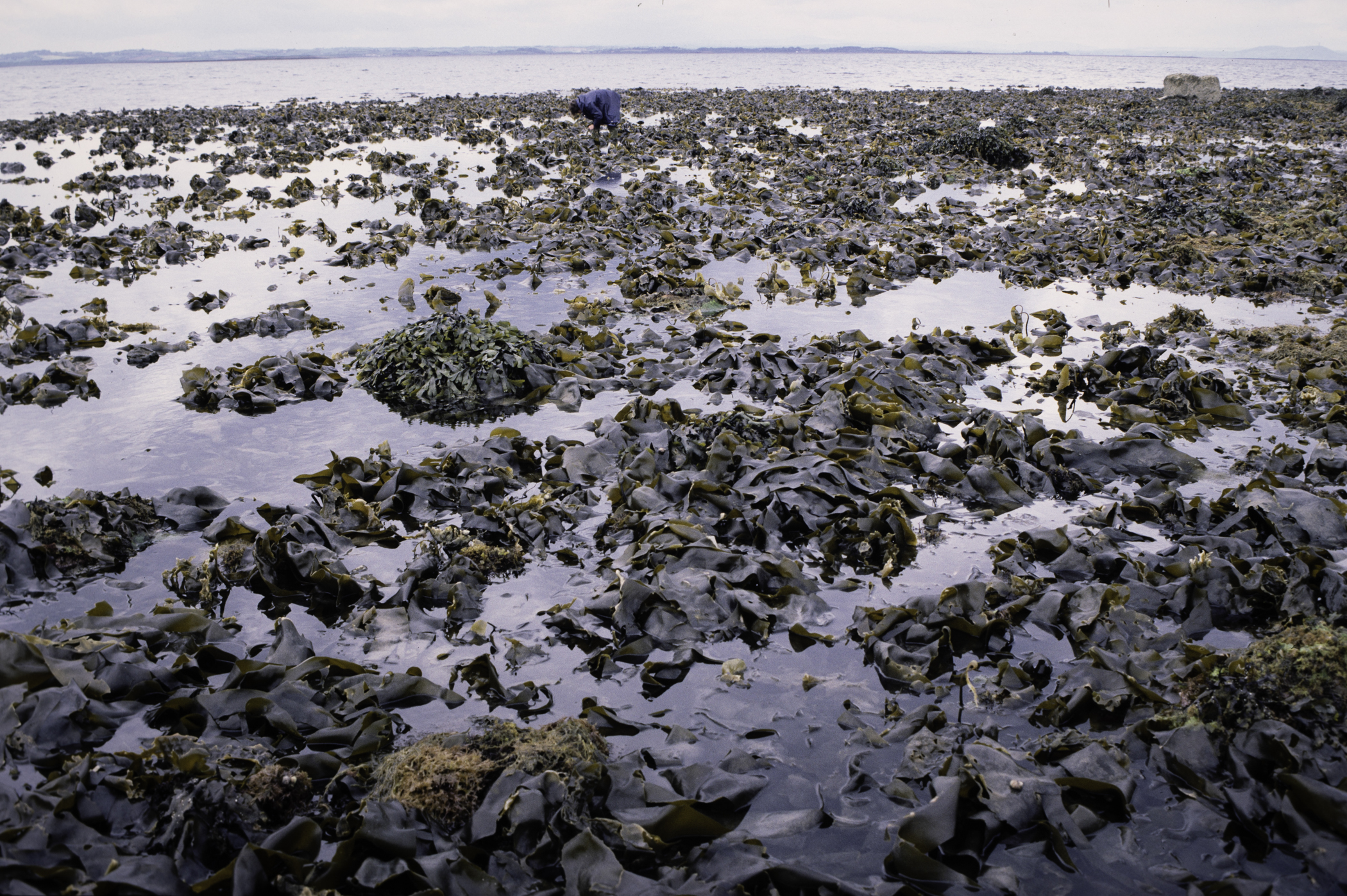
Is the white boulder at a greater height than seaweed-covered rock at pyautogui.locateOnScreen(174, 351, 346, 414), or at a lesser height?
greater

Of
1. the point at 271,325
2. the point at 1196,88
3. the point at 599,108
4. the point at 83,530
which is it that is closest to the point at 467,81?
the point at 599,108

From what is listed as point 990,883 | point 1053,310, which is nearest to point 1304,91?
point 1053,310

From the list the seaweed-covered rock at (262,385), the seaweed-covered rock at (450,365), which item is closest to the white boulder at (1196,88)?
the seaweed-covered rock at (450,365)

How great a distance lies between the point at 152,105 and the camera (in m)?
30.2

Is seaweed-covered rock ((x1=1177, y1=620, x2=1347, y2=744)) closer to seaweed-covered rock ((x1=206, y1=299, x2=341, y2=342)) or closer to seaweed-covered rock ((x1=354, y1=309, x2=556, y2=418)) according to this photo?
seaweed-covered rock ((x1=354, y1=309, x2=556, y2=418))

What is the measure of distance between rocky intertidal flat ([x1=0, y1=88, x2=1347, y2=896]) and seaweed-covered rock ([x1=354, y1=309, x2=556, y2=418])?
4 centimetres

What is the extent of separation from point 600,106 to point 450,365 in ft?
55.8

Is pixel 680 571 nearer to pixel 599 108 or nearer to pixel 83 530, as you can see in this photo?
pixel 83 530

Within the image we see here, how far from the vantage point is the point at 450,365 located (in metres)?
5.83

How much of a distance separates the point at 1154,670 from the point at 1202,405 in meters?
3.05

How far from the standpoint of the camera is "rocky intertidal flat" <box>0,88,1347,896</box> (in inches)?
87.0

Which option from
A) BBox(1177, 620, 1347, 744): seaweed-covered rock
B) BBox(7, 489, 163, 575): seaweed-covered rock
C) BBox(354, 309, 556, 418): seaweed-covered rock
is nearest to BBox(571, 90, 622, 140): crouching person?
BBox(354, 309, 556, 418): seaweed-covered rock

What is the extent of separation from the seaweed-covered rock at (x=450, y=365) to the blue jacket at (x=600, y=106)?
16.1 meters

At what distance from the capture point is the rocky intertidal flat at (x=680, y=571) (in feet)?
7.25
